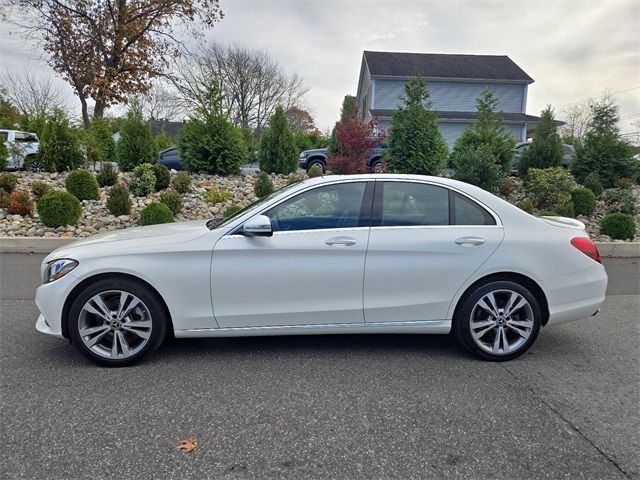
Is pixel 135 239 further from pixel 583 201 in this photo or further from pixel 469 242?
pixel 583 201

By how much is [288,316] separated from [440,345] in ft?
4.91

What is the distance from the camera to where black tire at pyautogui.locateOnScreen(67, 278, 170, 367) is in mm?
3305

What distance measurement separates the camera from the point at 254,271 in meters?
3.38

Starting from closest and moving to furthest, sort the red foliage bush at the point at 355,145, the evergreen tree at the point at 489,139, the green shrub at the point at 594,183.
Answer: the red foliage bush at the point at 355,145 → the green shrub at the point at 594,183 → the evergreen tree at the point at 489,139

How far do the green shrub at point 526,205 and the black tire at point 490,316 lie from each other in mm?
6704

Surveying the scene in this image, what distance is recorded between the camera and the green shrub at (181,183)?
1016 centimetres

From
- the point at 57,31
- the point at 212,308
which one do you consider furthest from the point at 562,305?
the point at 57,31

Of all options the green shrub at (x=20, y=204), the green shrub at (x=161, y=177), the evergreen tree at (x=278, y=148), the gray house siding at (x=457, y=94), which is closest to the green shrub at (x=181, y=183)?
the green shrub at (x=161, y=177)

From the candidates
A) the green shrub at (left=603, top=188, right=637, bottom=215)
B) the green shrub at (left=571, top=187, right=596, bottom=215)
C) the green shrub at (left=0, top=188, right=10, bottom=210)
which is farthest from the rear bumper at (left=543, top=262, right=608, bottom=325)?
the green shrub at (left=0, top=188, right=10, bottom=210)

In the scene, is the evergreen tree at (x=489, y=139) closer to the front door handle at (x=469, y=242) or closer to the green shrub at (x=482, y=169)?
the green shrub at (x=482, y=169)

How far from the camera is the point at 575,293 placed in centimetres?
364

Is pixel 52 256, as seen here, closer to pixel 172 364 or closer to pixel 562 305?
pixel 172 364

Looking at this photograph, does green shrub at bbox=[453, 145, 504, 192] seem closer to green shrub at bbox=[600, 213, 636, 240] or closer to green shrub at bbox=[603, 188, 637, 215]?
green shrub at bbox=[600, 213, 636, 240]

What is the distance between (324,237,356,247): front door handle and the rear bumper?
5.41ft
